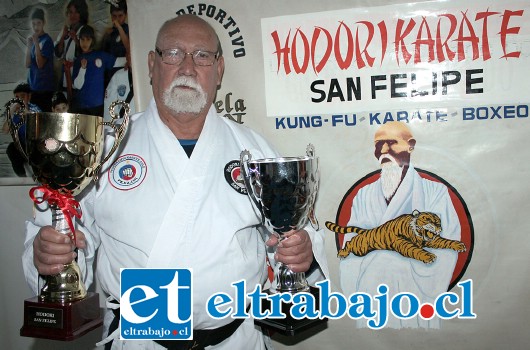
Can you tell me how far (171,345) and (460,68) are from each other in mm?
1612

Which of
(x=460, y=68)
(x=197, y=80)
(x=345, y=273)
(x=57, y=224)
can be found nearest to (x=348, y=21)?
(x=460, y=68)

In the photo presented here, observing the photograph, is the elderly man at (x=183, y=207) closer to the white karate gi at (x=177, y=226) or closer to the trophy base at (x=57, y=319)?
the white karate gi at (x=177, y=226)


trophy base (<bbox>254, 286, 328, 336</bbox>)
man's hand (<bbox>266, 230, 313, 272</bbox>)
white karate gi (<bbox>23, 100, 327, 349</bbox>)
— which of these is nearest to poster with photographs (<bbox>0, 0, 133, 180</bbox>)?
white karate gi (<bbox>23, 100, 327, 349</bbox>)

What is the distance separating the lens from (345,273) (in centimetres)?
195

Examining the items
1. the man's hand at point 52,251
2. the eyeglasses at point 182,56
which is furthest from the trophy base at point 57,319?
the eyeglasses at point 182,56

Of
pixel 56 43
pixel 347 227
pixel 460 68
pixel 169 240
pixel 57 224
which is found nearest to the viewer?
pixel 57 224

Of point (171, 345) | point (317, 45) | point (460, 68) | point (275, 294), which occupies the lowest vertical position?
point (171, 345)

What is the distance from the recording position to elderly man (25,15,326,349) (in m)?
1.43

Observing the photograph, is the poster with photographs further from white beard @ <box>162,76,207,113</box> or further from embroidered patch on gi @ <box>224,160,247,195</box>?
embroidered patch on gi @ <box>224,160,247,195</box>

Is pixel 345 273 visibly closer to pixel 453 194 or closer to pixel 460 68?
pixel 453 194

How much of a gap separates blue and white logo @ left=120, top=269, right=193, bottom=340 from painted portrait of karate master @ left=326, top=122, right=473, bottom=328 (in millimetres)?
841

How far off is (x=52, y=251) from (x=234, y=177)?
65cm

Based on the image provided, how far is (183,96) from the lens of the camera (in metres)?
1.60

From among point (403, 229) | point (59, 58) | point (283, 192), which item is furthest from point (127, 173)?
point (403, 229)
